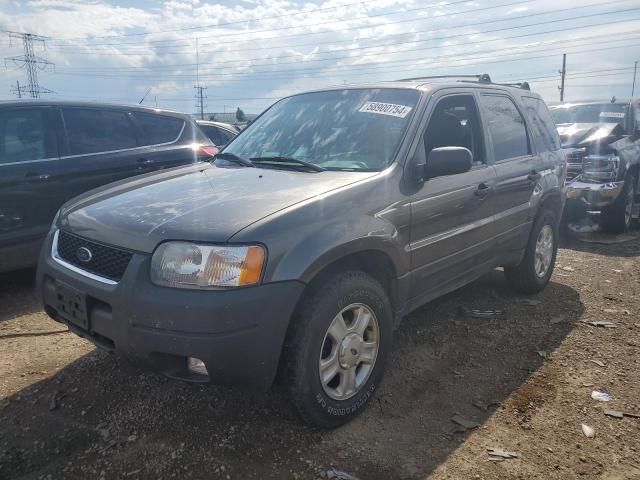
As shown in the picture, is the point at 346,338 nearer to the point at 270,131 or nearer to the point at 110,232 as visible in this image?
the point at 110,232

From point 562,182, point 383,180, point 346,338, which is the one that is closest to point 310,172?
point 383,180

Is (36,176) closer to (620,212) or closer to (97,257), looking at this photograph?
(97,257)

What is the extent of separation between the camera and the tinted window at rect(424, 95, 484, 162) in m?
3.63

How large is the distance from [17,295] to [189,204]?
292 centimetres

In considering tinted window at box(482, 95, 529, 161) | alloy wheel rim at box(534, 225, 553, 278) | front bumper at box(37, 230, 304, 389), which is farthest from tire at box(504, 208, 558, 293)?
front bumper at box(37, 230, 304, 389)

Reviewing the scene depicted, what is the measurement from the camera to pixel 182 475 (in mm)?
2449

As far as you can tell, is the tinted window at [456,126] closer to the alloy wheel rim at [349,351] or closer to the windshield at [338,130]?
the windshield at [338,130]

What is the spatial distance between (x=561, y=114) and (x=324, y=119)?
7192 mm

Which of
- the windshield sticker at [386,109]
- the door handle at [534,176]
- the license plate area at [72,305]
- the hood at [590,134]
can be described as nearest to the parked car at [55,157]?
the license plate area at [72,305]

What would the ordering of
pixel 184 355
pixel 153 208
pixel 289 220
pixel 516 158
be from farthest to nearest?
pixel 516 158 → pixel 153 208 → pixel 289 220 → pixel 184 355

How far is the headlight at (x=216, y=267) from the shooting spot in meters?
2.34

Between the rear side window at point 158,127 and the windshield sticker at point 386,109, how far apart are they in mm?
2985

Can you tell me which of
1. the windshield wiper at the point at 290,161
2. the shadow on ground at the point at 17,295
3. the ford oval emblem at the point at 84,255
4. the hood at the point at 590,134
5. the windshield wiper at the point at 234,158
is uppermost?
the windshield wiper at the point at 290,161

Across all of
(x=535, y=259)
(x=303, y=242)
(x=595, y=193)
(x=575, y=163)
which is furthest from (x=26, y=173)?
(x=575, y=163)
